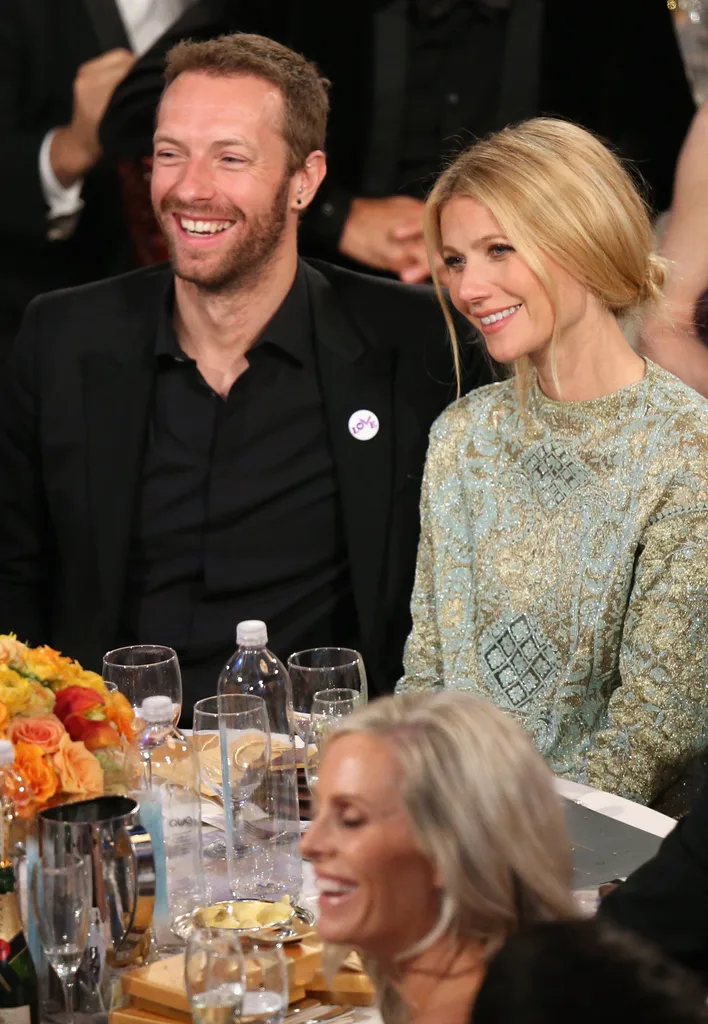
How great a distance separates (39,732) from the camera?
180cm

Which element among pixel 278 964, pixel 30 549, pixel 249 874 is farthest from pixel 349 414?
pixel 278 964

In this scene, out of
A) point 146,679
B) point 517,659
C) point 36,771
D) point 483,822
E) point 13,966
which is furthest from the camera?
point 517,659

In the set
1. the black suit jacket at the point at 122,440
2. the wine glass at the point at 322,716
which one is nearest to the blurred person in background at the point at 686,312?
the black suit jacket at the point at 122,440

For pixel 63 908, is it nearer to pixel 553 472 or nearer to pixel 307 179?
pixel 553 472

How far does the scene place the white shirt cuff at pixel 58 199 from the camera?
13.3 feet

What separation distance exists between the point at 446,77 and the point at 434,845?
3.08 meters

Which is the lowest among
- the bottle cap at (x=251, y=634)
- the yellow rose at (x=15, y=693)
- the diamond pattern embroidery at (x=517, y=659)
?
the diamond pattern embroidery at (x=517, y=659)

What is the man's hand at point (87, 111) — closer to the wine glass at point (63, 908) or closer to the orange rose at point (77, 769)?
Answer: the orange rose at point (77, 769)

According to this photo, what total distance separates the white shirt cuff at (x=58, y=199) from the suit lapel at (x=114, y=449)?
0.74 meters

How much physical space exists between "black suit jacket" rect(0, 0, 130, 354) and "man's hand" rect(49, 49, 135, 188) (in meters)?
0.02

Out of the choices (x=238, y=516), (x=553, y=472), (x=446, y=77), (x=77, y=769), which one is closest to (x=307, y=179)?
(x=446, y=77)

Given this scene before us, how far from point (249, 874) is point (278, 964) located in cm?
48

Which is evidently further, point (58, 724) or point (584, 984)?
point (58, 724)

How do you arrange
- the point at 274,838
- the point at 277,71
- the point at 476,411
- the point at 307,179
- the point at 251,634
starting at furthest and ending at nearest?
1. the point at 307,179
2. the point at 277,71
3. the point at 476,411
4. the point at 251,634
5. the point at 274,838
